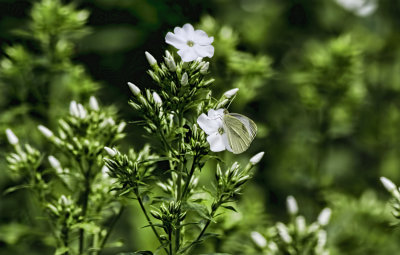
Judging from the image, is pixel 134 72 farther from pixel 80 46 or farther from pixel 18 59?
pixel 18 59

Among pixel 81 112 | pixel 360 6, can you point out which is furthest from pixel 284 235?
pixel 360 6

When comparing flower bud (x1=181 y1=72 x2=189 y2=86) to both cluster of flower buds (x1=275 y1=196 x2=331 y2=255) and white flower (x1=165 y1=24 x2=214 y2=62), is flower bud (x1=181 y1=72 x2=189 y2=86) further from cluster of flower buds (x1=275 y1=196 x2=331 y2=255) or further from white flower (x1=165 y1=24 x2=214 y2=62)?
cluster of flower buds (x1=275 y1=196 x2=331 y2=255)

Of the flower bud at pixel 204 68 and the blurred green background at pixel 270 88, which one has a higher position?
the blurred green background at pixel 270 88

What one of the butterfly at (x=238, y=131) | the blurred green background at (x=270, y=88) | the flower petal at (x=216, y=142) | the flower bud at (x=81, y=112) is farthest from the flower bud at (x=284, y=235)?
the flower bud at (x=81, y=112)

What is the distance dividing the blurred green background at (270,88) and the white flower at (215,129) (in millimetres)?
859

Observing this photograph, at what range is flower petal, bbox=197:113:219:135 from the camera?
1330mm

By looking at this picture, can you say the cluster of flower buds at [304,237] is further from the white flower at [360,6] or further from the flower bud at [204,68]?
the white flower at [360,6]

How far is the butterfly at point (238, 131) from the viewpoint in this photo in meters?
1.41

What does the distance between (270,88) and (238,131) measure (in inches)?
85.9

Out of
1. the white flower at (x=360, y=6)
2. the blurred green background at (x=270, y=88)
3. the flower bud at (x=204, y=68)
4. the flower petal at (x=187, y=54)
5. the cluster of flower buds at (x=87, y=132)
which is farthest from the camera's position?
the white flower at (x=360, y=6)

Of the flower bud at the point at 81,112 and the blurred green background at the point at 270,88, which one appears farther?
the blurred green background at the point at 270,88

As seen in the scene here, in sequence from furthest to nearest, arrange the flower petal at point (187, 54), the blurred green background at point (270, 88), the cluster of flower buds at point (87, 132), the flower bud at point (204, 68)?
the blurred green background at point (270, 88) < the cluster of flower buds at point (87, 132) < the flower bud at point (204, 68) < the flower petal at point (187, 54)

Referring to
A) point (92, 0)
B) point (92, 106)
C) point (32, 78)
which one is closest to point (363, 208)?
point (92, 106)

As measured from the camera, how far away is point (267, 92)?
139 inches
